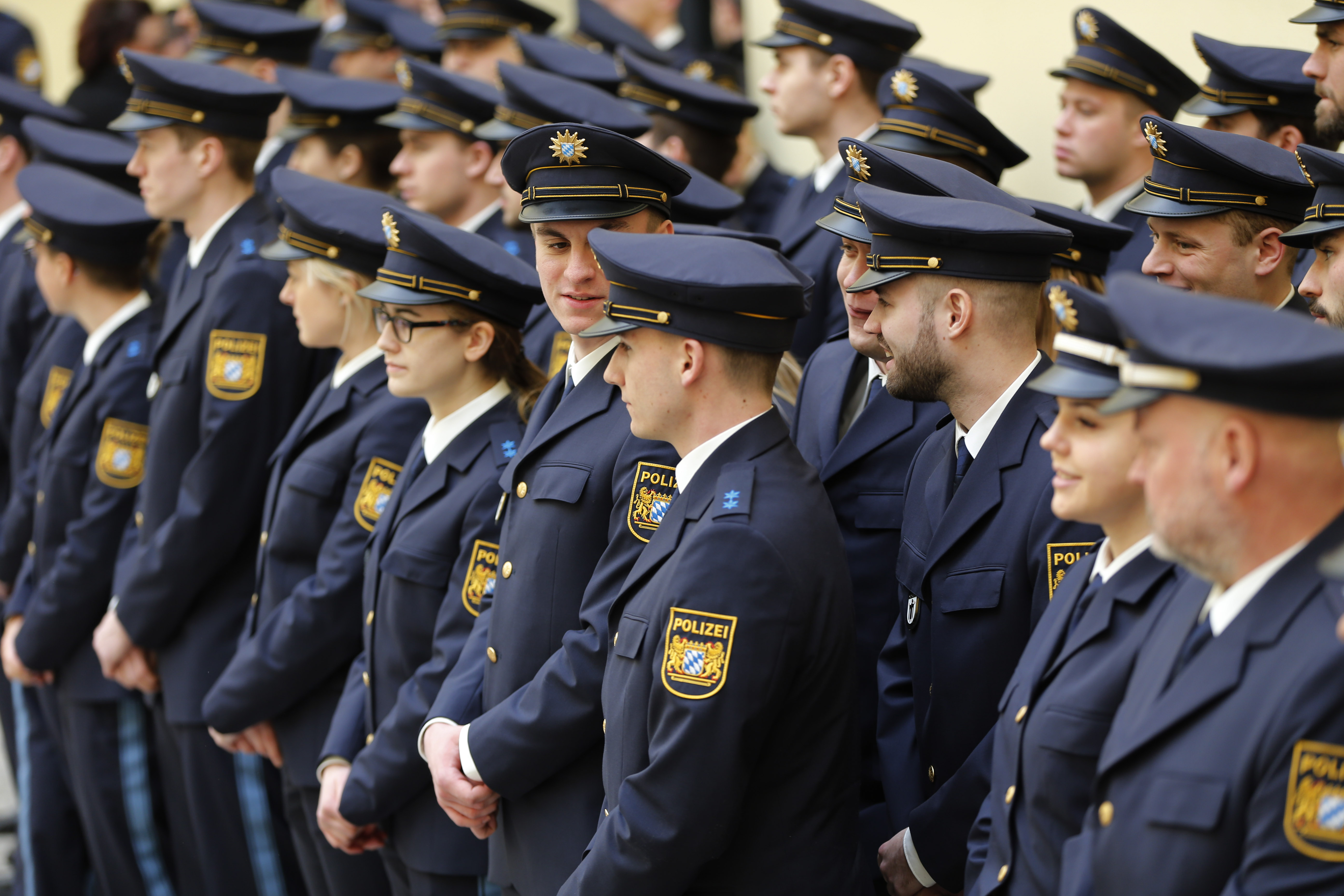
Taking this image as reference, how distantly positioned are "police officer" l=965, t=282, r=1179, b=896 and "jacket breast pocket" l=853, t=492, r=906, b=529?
2.92 ft

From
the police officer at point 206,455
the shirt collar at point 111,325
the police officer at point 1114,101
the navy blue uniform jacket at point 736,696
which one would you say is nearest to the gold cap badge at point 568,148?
the navy blue uniform jacket at point 736,696

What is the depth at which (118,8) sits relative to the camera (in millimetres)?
6949

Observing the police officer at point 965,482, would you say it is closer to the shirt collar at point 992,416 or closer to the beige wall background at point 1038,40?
the shirt collar at point 992,416

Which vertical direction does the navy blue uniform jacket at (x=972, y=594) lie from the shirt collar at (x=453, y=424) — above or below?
above

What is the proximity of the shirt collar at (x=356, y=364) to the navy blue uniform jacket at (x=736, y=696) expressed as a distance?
137 centimetres

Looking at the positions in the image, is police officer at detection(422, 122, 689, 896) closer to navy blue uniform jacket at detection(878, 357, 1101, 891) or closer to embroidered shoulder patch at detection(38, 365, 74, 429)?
navy blue uniform jacket at detection(878, 357, 1101, 891)

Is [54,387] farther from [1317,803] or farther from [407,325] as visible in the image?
[1317,803]

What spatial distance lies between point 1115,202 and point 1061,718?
2.65 meters

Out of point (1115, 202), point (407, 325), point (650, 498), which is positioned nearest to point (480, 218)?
point (407, 325)

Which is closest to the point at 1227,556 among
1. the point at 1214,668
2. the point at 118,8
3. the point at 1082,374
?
the point at 1214,668

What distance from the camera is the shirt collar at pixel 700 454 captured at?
2482 mm

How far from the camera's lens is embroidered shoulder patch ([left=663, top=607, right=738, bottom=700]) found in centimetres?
229

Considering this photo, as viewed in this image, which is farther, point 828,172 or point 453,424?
point 828,172

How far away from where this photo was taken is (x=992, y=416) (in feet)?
8.75
